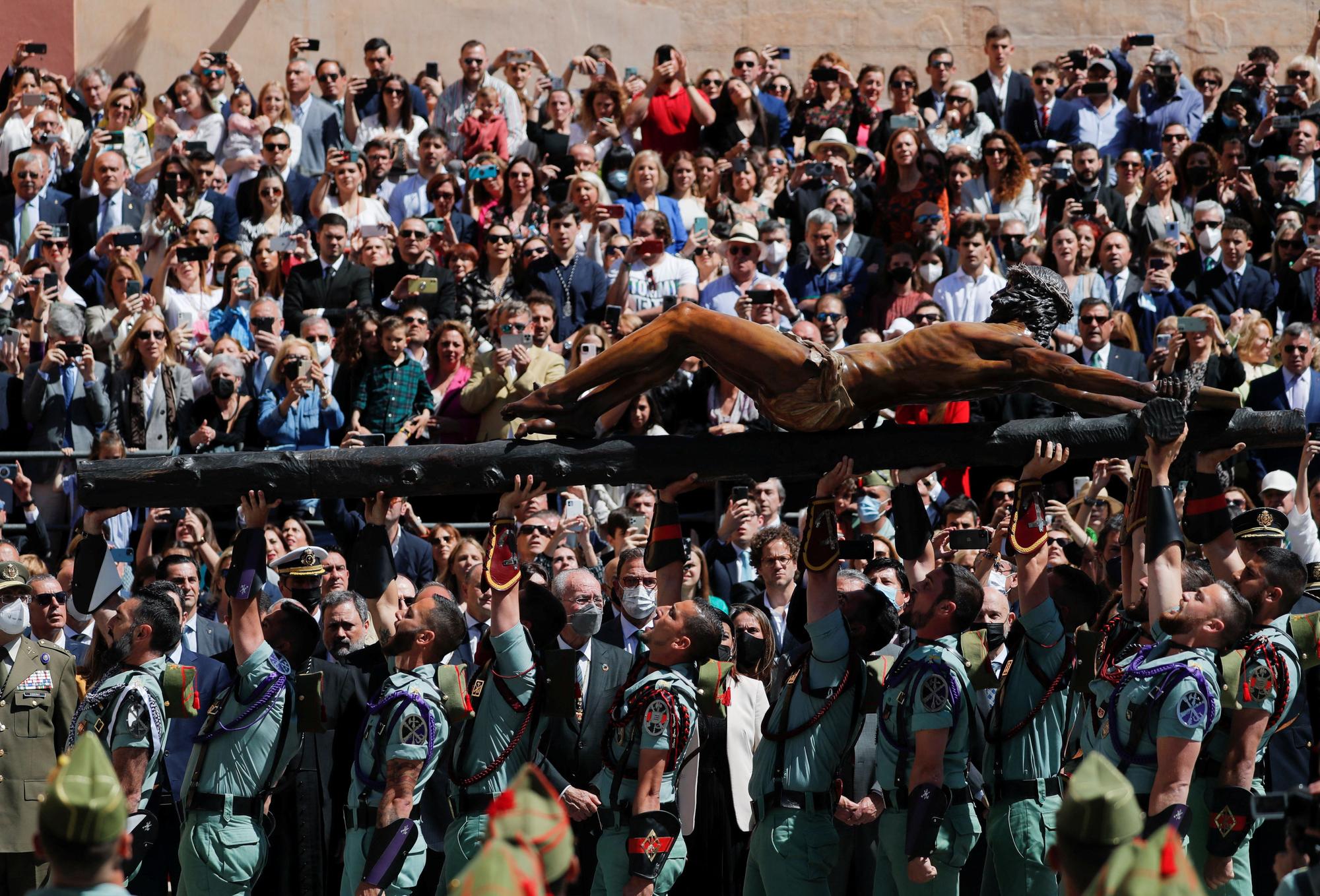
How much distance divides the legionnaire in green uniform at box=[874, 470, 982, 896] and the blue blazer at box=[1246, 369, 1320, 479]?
12.6 feet

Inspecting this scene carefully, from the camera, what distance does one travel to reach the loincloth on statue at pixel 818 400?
724 cm

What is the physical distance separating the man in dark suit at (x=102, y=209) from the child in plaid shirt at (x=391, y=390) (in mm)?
3388

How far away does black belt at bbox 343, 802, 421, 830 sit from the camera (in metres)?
7.39

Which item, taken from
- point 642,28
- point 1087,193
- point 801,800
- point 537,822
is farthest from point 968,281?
point 537,822

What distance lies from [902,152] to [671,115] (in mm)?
2071

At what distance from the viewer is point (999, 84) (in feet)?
53.3

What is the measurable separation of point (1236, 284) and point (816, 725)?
Result: 22.0ft

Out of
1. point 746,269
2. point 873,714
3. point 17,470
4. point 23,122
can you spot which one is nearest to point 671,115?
point 746,269

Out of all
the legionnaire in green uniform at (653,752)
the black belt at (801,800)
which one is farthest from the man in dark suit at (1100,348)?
the black belt at (801,800)

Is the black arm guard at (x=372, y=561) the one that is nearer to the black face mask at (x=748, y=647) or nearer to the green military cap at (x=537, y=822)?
the black face mask at (x=748, y=647)

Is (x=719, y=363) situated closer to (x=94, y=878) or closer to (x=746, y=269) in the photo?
(x=94, y=878)

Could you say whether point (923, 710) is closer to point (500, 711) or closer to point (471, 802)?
point (500, 711)

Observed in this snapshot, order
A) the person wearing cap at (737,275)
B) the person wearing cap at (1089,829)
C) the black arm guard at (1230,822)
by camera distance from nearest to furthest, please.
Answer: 1. the person wearing cap at (1089,829)
2. the black arm guard at (1230,822)
3. the person wearing cap at (737,275)

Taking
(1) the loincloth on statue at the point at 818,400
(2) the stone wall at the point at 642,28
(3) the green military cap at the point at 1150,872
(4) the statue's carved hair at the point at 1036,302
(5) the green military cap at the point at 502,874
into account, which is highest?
(2) the stone wall at the point at 642,28
